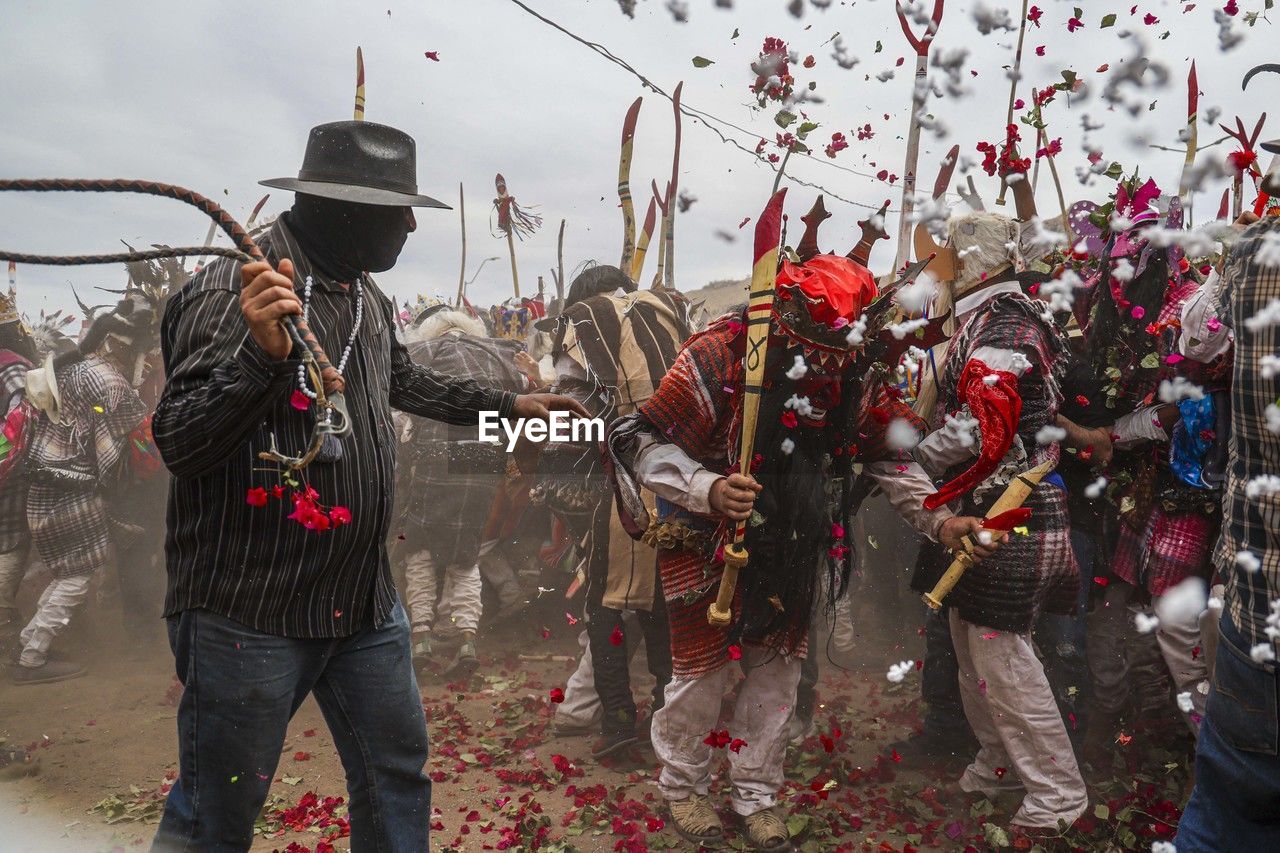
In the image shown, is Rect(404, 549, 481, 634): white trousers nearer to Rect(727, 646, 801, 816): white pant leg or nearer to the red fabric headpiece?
Rect(727, 646, 801, 816): white pant leg

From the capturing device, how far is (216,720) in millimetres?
1930

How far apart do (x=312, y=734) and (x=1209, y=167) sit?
170 inches

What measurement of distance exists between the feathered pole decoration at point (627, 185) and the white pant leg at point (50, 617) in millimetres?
3902

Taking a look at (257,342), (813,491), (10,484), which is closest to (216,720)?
(257,342)

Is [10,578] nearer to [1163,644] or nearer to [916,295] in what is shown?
[916,295]

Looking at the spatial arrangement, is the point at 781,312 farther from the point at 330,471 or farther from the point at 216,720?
the point at 216,720

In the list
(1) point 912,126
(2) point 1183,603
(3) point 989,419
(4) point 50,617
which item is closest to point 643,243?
(1) point 912,126

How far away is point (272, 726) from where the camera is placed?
2012 millimetres

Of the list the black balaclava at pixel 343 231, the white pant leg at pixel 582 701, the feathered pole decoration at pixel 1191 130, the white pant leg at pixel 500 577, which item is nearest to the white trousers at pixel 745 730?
the white pant leg at pixel 582 701

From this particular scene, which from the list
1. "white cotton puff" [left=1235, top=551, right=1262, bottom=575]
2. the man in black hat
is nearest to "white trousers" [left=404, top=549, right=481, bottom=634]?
the man in black hat

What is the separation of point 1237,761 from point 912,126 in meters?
2.59

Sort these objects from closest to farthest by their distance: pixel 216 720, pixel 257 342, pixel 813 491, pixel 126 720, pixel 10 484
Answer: pixel 257 342 < pixel 216 720 < pixel 813 491 < pixel 126 720 < pixel 10 484

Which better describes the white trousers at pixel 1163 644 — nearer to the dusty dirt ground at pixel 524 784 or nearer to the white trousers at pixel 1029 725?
the dusty dirt ground at pixel 524 784

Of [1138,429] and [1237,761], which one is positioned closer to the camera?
[1237,761]
